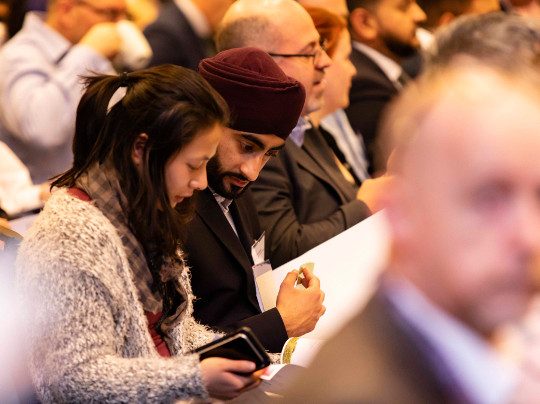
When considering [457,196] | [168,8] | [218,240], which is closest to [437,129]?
[457,196]

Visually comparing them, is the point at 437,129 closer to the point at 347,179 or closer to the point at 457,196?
the point at 457,196

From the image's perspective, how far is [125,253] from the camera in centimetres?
217

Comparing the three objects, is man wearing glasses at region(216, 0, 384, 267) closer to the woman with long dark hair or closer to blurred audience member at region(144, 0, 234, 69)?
blurred audience member at region(144, 0, 234, 69)

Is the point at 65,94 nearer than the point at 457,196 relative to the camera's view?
No

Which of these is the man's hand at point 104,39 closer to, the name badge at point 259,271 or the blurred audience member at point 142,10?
the blurred audience member at point 142,10

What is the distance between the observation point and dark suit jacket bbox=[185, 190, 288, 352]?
104 inches

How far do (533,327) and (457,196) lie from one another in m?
0.19

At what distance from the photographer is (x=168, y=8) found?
425cm

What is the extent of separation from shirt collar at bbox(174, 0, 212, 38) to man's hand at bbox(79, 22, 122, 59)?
0.31m

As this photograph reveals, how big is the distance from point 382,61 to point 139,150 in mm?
3231

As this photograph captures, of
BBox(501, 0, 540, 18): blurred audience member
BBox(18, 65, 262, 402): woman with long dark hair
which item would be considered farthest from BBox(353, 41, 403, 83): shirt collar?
BBox(18, 65, 262, 402): woman with long dark hair

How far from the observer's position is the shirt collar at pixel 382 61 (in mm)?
5180

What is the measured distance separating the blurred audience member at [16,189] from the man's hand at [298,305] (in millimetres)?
1004

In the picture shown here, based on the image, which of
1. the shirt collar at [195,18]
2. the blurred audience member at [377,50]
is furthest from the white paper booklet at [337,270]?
the blurred audience member at [377,50]
